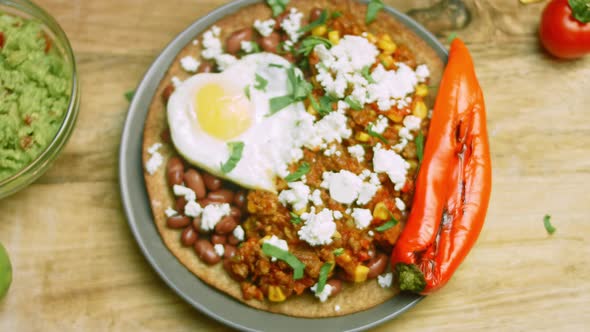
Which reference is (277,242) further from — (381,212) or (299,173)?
(381,212)

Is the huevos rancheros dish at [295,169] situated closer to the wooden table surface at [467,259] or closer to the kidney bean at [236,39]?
the kidney bean at [236,39]

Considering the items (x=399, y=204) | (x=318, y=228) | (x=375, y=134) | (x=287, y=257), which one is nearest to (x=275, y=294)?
(x=287, y=257)

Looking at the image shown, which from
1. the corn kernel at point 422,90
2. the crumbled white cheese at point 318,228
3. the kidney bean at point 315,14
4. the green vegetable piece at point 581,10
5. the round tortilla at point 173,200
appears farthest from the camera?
the green vegetable piece at point 581,10

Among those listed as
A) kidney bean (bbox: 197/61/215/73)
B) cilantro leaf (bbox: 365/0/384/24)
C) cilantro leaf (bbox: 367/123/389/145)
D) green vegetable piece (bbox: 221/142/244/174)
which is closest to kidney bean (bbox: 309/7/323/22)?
cilantro leaf (bbox: 365/0/384/24)

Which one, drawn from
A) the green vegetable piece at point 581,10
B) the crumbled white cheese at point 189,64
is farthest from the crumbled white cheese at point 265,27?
the green vegetable piece at point 581,10

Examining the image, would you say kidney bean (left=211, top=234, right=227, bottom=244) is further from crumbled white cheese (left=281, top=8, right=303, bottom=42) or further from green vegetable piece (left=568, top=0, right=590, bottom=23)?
green vegetable piece (left=568, top=0, right=590, bottom=23)

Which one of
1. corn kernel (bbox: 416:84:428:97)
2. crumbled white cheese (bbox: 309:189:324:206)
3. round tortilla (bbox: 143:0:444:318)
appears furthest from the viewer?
corn kernel (bbox: 416:84:428:97)
